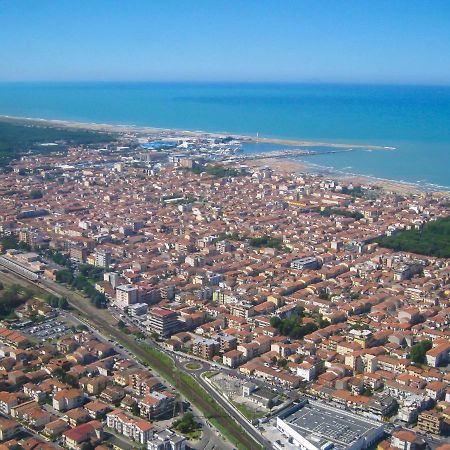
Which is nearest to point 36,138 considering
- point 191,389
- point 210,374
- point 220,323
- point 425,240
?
point 425,240

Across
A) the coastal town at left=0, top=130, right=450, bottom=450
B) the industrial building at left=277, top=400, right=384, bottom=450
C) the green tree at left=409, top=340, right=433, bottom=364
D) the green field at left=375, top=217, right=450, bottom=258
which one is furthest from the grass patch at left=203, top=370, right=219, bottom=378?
the green field at left=375, top=217, right=450, bottom=258

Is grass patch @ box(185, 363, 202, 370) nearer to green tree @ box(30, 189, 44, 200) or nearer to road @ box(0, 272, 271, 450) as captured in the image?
road @ box(0, 272, 271, 450)

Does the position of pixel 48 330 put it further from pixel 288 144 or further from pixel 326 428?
pixel 288 144

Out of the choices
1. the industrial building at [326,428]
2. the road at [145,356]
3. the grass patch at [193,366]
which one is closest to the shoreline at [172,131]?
the road at [145,356]

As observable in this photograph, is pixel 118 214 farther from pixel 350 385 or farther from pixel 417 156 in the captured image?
pixel 417 156

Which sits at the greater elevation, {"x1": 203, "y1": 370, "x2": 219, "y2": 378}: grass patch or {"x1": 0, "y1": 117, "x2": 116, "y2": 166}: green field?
{"x1": 0, "y1": 117, "x2": 116, "y2": 166}: green field

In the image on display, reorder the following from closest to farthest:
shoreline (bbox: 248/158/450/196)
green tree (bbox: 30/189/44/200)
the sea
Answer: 1. green tree (bbox: 30/189/44/200)
2. shoreline (bbox: 248/158/450/196)
3. the sea
